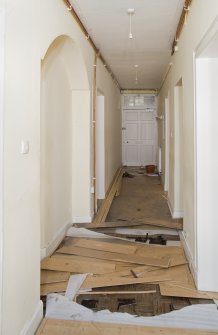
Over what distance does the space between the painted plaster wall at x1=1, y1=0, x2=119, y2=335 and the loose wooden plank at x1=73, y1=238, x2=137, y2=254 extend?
4.38 ft

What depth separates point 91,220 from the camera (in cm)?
436

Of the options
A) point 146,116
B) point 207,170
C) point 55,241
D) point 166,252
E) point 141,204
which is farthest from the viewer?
point 146,116

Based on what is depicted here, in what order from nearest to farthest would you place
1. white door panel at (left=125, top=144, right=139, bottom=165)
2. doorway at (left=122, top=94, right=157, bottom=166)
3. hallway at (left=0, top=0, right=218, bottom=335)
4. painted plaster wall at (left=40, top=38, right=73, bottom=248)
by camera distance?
hallway at (left=0, top=0, right=218, bottom=335)
painted plaster wall at (left=40, top=38, right=73, bottom=248)
doorway at (left=122, top=94, right=157, bottom=166)
white door panel at (left=125, top=144, right=139, bottom=165)

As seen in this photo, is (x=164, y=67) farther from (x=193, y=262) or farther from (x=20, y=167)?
(x=20, y=167)

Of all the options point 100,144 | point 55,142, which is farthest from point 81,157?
point 100,144

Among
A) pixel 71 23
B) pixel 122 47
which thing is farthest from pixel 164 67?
pixel 71 23

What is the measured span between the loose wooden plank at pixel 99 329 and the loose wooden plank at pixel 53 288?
0.40 m

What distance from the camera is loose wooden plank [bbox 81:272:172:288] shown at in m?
2.59

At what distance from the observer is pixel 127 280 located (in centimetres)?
264

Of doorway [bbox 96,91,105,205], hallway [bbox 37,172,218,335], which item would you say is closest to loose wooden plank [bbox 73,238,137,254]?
hallway [bbox 37,172,218,335]

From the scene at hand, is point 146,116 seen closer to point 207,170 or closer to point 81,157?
point 81,157

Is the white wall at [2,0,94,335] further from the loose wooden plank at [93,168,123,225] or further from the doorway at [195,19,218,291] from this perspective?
the loose wooden plank at [93,168,123,225]

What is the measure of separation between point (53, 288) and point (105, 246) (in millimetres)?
962

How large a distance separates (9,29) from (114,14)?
2018mm
